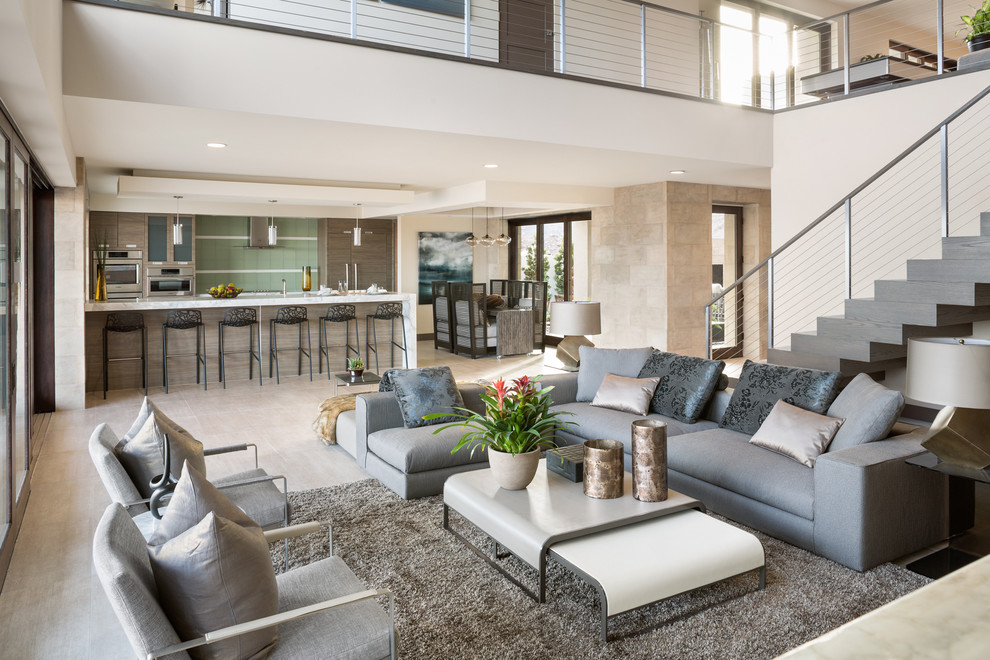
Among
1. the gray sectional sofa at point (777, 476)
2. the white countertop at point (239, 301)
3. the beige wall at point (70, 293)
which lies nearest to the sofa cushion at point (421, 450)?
the gray sectional sofa at point (777, 476)

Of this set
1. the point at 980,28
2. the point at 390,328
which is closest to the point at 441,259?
the point at 390,328

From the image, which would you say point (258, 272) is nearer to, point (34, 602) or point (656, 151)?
point (656, 151)

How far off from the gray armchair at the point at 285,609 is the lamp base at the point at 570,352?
3962mm

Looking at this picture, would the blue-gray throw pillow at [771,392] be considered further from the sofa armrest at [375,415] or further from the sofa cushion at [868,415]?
the sofa armrest at [375,415]

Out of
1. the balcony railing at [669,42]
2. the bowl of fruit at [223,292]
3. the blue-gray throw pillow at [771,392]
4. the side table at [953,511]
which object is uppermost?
the balcony railing at [669,42]

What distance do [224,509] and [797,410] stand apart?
304 centimetres

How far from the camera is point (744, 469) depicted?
3586 mm

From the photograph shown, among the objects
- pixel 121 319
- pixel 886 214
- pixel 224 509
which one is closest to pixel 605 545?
pixel 224 509

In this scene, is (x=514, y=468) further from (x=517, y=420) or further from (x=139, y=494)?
(x=139, y=494)

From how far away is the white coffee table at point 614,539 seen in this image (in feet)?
8.45

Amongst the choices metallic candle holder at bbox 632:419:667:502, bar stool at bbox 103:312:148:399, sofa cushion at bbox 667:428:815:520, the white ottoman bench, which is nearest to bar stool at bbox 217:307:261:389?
bar stool at bbox 103:312:148:399

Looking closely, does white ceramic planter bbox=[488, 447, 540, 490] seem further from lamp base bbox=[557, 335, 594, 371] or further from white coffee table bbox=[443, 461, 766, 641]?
lamp base bbox=[557, 335, 594, 371]

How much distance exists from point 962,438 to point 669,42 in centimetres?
698

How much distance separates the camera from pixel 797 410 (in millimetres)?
3801
